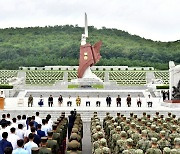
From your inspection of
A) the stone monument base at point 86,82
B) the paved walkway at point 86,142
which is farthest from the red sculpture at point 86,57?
the paved walkway at point 86,142

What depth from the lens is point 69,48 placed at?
270 ft

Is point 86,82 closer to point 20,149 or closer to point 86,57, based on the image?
point 86,57

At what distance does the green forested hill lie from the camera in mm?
65750

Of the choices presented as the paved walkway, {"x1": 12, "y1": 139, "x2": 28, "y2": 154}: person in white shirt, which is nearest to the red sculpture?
the paved walkway

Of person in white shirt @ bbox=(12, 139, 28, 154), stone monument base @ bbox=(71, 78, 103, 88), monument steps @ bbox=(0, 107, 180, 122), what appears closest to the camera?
person in white shirt @ bbox=(12, 139, 28, 154)

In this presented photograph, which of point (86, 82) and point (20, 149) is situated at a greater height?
point (86, 82)

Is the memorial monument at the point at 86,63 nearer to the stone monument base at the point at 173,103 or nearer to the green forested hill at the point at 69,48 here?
the stone monument base at the point at 173,103

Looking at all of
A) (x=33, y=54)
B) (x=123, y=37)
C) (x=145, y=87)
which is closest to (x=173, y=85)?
(x=145, y=87)

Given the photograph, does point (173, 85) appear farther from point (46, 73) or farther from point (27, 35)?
point (27, 35)

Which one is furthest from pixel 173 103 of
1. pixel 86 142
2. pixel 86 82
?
pixel 86 82

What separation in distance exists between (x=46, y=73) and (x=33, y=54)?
118 ft

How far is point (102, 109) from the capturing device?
25.0 m

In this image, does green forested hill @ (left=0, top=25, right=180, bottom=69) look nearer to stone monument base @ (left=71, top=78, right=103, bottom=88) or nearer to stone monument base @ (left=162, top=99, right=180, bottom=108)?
stone monument base @ (left=71, top=78, right=103, bottom=88)

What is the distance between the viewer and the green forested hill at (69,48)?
65750mm
